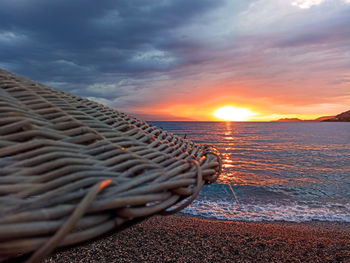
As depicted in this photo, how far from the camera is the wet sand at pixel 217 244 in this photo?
156 inches

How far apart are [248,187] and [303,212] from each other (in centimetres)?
304

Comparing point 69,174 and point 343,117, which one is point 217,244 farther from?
point 343,117

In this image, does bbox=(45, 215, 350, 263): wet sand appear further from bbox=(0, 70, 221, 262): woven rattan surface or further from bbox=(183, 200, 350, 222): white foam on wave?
bbox=(0, 70, 221, 262): woven rattan surface

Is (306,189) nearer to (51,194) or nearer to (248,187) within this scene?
(248,187)

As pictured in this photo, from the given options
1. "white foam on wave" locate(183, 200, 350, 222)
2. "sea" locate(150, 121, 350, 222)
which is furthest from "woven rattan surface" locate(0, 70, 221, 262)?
"white foam on wave" locate(183, 200, 350, 222)

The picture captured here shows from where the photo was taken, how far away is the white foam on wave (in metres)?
6.89

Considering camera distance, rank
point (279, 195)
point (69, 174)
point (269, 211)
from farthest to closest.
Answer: point (279, 195) < point (269, 211) < point (69, 174)

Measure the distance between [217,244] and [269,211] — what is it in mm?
3566

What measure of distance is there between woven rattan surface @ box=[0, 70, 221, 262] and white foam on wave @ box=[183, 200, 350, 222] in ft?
22.0

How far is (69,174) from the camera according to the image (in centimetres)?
53

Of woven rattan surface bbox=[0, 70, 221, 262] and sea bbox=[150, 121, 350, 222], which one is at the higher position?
woven rattan surface bbox=[0, 70, 221, 262]

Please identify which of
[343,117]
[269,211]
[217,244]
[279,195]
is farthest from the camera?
[343,117]

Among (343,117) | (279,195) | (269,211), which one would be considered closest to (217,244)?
(269,211)

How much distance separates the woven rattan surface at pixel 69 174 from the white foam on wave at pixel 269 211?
670 cm
